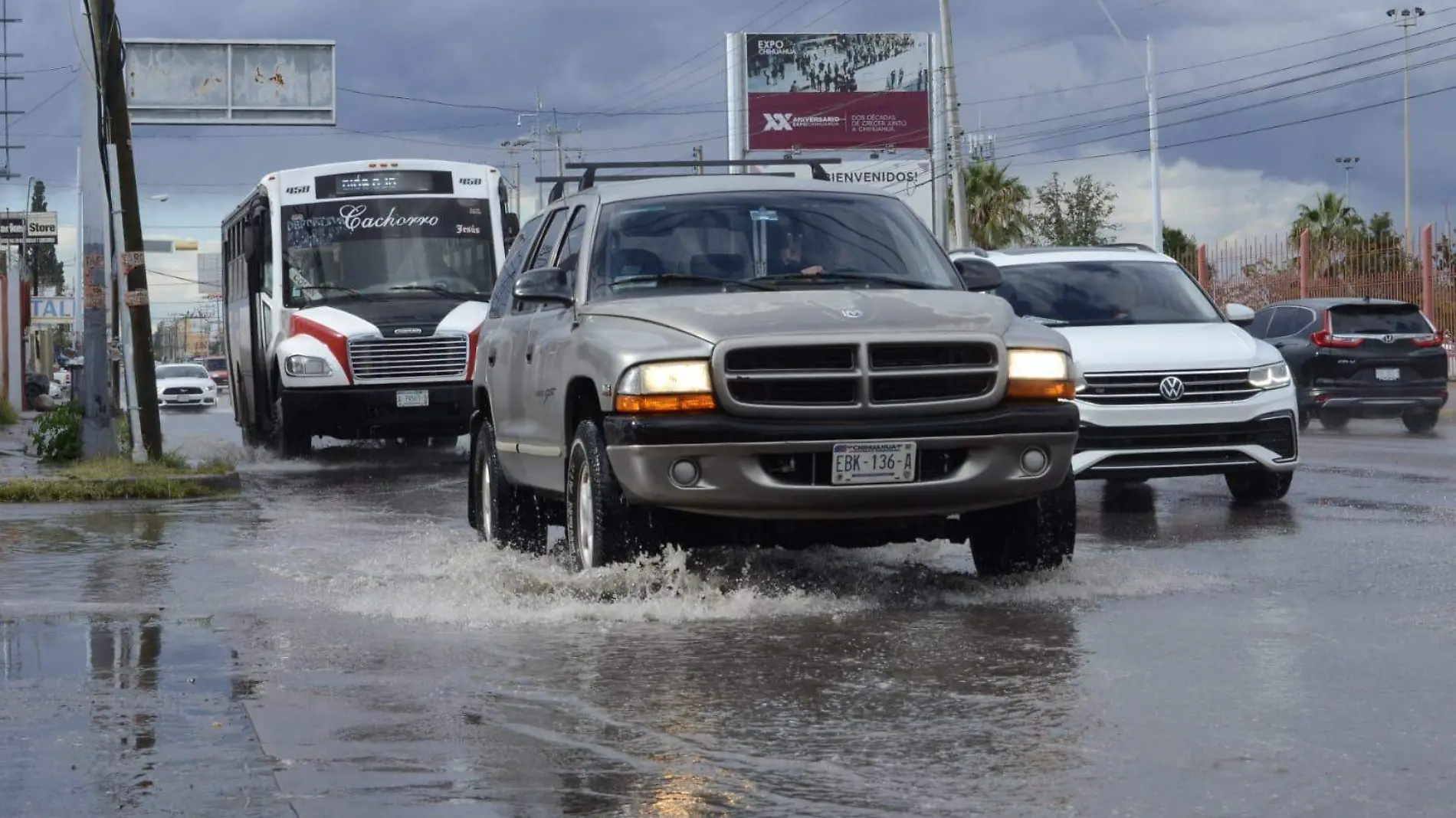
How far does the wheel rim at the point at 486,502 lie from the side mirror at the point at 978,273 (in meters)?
2.98

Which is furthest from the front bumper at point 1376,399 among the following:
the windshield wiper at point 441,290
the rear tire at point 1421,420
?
the windshield wiper at point 441,290

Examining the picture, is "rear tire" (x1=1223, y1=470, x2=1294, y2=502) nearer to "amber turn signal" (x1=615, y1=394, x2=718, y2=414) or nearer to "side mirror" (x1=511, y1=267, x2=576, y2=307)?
"side mirror" (x1=511, y1=267, x2=576, y2=307)

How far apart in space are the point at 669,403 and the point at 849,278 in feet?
4.57

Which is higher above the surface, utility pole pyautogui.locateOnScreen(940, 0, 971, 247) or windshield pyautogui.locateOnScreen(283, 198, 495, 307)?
utility pole pyautogui.locateOnScreen(940, 0, 971, 247)

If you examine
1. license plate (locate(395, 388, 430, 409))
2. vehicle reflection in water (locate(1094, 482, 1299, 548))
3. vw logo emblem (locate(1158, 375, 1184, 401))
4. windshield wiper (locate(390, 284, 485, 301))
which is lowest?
vehicle reflection in water (locate(1094, 482, 1299, 548))

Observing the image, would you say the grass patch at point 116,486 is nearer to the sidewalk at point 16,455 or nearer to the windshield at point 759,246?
the sidewalk at point 16,455

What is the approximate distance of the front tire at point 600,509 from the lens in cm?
844

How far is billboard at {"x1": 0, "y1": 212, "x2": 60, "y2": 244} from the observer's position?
8425 cm

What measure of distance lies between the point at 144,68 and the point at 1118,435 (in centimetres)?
3670

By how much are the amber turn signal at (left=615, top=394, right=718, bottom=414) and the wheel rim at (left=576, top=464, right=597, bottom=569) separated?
0.56 m

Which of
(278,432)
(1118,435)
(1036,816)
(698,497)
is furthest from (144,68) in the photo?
(1036,816)

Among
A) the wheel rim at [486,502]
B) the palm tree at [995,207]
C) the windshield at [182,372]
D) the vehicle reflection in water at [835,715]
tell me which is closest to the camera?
the vehicle reflection in water at [835,715]

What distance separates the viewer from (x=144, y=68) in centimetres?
4519

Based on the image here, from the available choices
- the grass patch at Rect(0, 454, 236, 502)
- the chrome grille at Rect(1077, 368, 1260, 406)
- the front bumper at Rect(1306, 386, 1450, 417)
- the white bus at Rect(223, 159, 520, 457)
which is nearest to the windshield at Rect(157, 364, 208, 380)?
the white bus at Rect(223, 159, 520, 457)
